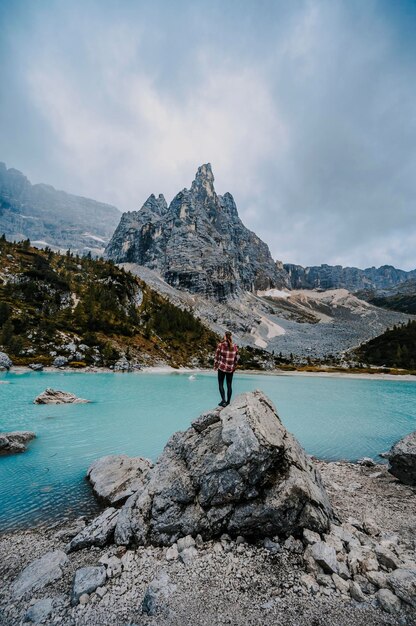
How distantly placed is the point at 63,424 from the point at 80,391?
19.5m

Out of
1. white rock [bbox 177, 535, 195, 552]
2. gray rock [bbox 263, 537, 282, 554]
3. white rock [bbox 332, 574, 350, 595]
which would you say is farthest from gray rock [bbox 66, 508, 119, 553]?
white rock [bbox 332, 574, 350, 595]

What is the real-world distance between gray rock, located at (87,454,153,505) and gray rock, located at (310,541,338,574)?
647 cm

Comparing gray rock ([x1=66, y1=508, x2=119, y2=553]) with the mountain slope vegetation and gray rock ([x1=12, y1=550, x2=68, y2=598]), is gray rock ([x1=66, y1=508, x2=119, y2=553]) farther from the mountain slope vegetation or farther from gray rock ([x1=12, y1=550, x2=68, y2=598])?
the mountain slope vegetation

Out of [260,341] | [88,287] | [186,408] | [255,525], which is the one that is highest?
[88,287]

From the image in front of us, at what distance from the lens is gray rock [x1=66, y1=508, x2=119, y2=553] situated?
322 inches

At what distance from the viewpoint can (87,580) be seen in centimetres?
661

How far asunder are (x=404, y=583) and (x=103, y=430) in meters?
21.8

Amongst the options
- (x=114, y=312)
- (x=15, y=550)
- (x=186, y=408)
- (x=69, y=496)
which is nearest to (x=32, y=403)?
(x=186, y=408)

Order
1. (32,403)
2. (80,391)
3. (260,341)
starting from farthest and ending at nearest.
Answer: (260,341), (80,391), (32,403)

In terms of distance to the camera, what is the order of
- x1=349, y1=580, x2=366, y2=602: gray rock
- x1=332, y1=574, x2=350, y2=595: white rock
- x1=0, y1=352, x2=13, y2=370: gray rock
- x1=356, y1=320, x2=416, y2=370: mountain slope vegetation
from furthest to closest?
1. x1=356, y1=320, x2=416, y2=370: mountain slope vegetation
2. x1=0, y1=352, x2=13, y2=370: gray rock
3. x1=332, y1=574, x2=350, y2=595: white rock
4. x1=349, y1=580, x2=366, y2=602: gray rock

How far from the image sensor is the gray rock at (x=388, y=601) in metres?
5.38

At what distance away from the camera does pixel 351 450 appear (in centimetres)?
1972

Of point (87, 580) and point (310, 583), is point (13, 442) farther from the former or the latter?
point (310, 583)

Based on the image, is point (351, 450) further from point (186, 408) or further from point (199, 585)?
point (186, 408)
